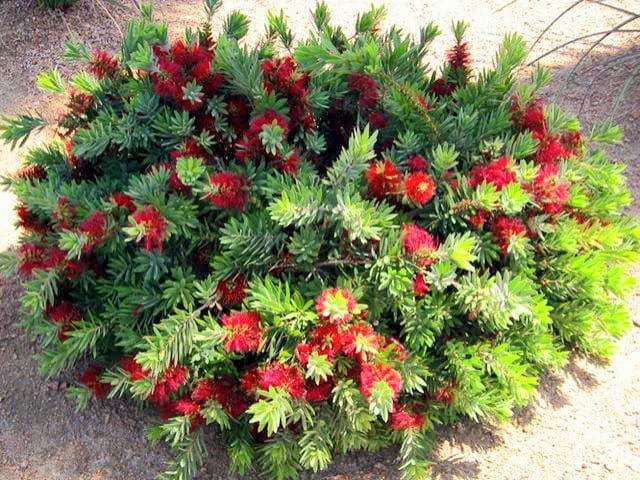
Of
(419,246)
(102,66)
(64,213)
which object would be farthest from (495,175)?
(102,66)

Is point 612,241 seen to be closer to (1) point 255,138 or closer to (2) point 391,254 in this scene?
(2) point 391,254

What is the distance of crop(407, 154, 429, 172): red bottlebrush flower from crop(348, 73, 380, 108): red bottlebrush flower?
0.99 feet

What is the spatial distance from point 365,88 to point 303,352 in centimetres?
96

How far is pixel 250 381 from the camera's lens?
6.70 feet

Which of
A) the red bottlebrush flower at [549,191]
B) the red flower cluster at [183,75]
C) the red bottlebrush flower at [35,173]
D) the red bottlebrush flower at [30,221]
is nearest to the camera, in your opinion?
the red bottlebrush flower at [549,191]

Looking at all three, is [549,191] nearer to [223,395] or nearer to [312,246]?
[312,246]

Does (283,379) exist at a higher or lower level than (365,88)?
lower

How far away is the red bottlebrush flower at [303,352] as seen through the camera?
Answer: 1.94 m

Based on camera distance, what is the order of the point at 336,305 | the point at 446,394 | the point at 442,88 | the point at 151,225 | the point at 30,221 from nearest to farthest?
the point at 336,305 < the point at 151,225 < the point at 446,394 < the point at 30,221 < the point at 442,88

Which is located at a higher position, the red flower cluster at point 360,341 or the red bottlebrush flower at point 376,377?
the red flower cluster at point 360,341

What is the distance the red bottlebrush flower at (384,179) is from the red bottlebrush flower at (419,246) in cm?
14

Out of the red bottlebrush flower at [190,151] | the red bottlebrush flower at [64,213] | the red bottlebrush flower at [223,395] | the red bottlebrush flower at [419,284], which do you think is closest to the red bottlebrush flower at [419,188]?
the red bottlebrush flower at [419,284]

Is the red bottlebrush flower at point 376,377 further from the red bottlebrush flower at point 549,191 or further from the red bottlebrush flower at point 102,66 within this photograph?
the red bottlebrush flower at point 102,66

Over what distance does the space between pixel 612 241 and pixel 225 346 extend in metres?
1.35
